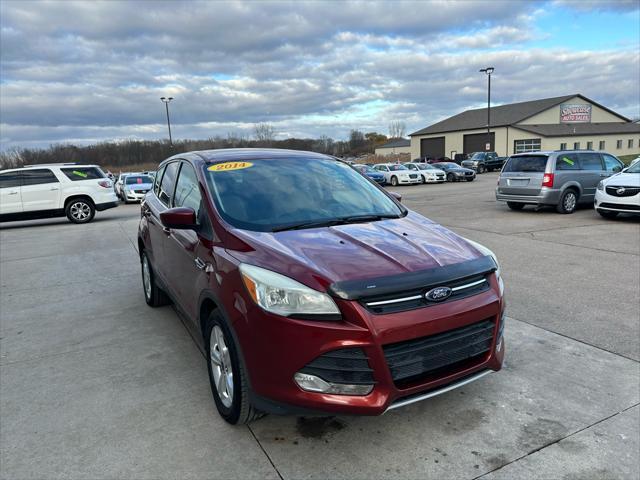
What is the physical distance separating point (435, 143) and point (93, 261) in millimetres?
63304

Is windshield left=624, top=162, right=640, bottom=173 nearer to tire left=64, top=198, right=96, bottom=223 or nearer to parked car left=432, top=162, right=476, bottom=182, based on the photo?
tire left=64, top=198, right=96, bottom=223

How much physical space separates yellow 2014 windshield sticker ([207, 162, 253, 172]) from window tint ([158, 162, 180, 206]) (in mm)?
872

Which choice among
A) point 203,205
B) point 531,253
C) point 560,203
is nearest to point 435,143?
point 560,203

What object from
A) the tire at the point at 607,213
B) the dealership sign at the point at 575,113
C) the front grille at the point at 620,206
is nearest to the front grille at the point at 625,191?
the front grille at the point at 620,206

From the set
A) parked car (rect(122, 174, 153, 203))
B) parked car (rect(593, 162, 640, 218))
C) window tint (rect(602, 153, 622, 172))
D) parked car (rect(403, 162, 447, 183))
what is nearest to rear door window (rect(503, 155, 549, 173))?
parked car (rect(593, 162, 640, 218))

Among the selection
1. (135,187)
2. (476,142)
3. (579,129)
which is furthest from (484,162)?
(135,187)

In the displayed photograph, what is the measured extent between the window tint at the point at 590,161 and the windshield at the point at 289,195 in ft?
37.5

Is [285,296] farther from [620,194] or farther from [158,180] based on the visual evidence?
[620,194]

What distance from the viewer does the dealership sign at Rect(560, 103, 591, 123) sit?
6280cm

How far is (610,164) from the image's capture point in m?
13.8

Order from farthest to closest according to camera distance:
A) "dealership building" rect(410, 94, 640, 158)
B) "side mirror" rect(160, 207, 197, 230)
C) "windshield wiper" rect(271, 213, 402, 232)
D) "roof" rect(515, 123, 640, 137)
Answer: "dealership building" rect(410, 94, 640, 158)
"roof" rect(515, 123, 640, 137)
"side mirror" rect(160, 207, 197, 230)
"windshield wiper" rect(271, 213, 402, 232)

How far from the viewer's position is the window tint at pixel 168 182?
454 centimetres

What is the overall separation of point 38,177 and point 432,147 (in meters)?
59.2

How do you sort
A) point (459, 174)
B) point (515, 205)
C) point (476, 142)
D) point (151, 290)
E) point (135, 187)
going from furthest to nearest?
point (476, 142) → point (459, 174) → point (135, 187) → point (515, 205) → point (151, 290)
